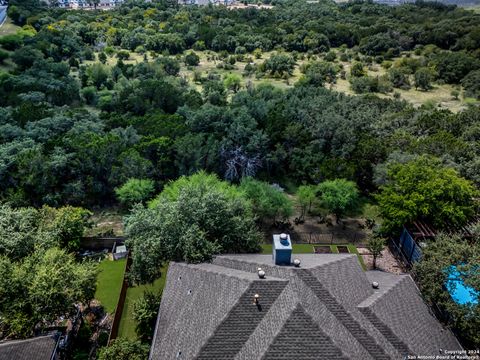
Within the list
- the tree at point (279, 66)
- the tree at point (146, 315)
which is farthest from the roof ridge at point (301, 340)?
the tree at point (279, 66)

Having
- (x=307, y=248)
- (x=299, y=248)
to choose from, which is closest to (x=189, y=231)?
(x=299, y=248)

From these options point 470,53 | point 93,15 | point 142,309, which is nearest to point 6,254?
point 142,309

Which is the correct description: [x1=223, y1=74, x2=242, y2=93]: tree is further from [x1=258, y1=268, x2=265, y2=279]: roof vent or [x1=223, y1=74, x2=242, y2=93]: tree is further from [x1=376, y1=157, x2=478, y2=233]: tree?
[x1=258, y1=268, x2=265, y2=279]: roof vent

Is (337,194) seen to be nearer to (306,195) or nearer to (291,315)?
(306,195)

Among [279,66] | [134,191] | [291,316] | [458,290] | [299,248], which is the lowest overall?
[299,248]

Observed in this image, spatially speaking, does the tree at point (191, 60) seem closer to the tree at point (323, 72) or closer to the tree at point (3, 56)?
the tree at point (323, 72)
